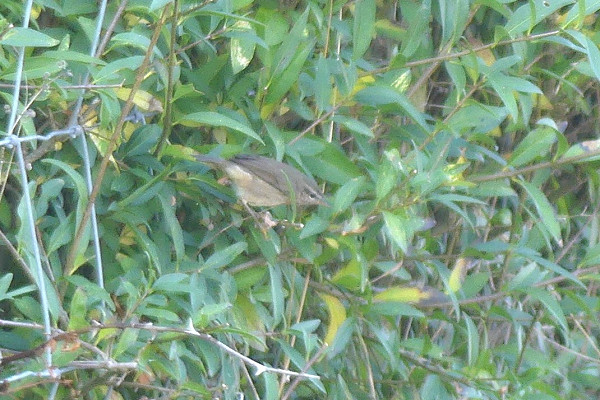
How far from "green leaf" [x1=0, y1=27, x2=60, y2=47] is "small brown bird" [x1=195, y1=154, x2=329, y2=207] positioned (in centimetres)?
53

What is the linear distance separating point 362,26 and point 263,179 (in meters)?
0.47

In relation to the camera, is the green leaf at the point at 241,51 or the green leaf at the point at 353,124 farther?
the green leaf at the point at 353,124

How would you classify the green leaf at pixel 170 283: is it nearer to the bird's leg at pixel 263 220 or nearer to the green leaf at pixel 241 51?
the bird's leg at pixel 263 220

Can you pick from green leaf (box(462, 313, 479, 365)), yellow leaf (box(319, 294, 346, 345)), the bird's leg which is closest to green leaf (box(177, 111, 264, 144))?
the bird's leg

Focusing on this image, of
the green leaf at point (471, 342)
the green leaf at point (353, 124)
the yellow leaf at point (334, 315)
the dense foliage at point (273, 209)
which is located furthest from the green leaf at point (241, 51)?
the green leaf at point (471, 342)

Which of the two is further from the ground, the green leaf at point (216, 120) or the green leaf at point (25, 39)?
the green leaf at point (25, 39)

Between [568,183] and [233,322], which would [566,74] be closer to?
[568,183]

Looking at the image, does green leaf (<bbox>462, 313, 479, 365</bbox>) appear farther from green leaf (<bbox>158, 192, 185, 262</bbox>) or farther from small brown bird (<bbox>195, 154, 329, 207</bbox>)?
green leaf (<bbox>158, 192, 185, 262</bbox>)

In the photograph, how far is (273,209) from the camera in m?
2.74

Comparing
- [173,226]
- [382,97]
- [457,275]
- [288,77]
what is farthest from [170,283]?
[457,275]

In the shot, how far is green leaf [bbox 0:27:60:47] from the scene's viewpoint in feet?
6.37

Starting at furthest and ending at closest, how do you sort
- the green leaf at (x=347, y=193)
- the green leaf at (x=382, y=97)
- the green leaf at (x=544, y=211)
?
the green leaf at (x=544, y=211) < the green leaf at (x=382, y=97) < the green leaf at (x=347, y=193)

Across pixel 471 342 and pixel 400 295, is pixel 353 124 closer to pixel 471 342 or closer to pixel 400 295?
pixel 400 295

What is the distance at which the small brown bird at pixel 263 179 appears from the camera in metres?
2.42
